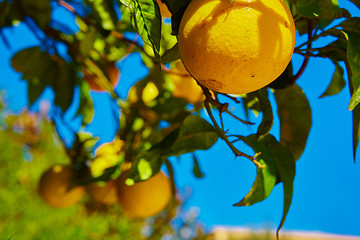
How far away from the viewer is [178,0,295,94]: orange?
365 mm

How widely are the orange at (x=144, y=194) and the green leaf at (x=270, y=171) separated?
33 centimetres

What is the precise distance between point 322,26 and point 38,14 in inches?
27.0

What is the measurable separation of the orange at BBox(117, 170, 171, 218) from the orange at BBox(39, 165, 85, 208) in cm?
23

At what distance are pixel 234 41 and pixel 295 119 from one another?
11.2 inches

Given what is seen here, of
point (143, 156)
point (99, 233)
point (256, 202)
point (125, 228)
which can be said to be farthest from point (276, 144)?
point (99, 233)

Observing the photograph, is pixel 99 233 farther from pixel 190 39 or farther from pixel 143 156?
Answer: pixel 190 39

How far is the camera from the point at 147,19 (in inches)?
14.7

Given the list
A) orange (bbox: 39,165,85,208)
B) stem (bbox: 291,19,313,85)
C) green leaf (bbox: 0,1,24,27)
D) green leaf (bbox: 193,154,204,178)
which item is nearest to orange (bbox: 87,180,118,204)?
orange (bbox: 39,165,85,208)

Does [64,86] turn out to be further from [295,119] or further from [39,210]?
[39,210]

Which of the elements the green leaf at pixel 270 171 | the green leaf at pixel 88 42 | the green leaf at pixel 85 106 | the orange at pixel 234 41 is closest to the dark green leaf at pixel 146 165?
the green leaf at pixel 270 171

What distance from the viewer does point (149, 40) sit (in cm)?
36

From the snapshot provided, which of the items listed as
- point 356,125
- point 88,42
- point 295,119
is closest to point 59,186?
point 88,42

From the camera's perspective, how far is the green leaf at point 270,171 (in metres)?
0.50

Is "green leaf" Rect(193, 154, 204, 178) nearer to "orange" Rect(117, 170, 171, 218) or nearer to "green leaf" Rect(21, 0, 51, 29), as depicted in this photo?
"orange" Rect(117, 170, 171, 218)
